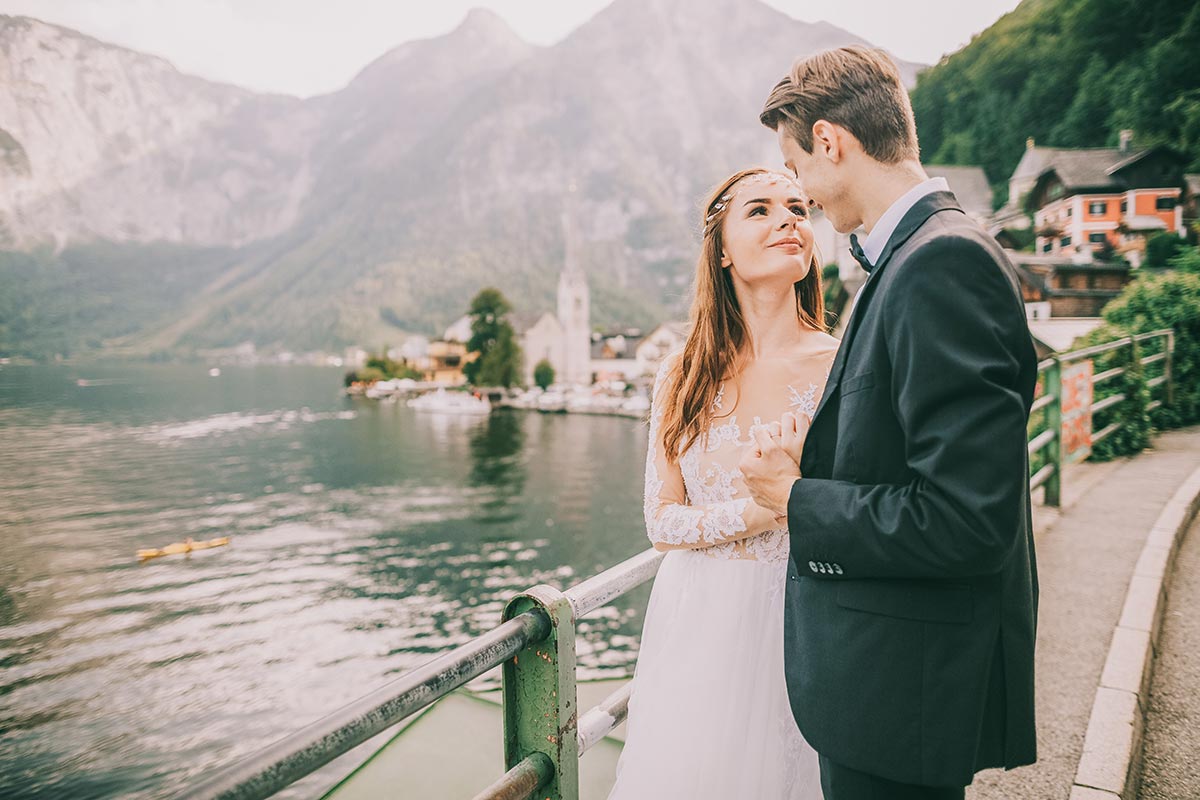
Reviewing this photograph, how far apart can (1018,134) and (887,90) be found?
189 ft

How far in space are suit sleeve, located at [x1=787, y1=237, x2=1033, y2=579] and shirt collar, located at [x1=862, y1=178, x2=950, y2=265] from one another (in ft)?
0.61

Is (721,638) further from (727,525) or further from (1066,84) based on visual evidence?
(1066,84)

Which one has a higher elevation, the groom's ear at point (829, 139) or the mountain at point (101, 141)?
the mountain at point (101, 141)

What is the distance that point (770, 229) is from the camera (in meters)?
1.76

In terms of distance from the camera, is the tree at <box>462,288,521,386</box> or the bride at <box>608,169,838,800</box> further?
the tree at <box>462,288,521,386</box>

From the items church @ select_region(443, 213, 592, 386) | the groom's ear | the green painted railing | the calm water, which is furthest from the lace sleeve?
church @ select_region(443, 213, 592, 386)

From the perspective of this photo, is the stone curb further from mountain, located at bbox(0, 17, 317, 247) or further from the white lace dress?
mountain, located at bbox(0, 17, 317, 247)

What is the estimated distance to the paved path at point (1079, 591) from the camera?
96.1 inches

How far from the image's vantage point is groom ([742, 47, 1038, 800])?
944mm

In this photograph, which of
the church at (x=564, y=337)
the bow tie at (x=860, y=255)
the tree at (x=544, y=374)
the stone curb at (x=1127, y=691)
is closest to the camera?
the bow tie at (x=860, y=255)

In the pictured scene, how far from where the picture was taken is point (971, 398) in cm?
93

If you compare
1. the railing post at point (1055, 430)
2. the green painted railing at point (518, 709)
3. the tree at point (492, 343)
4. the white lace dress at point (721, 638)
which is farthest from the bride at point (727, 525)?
the tree at point (492, 343)

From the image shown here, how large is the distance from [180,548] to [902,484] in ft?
177

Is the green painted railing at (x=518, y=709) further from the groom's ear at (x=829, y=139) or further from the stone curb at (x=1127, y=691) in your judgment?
the stone curb at (x=1127, y=691)
